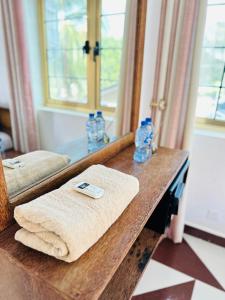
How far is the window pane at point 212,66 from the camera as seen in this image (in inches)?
50.9

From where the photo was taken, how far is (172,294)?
1.30 meters

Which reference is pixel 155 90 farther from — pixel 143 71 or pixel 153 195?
pixel 153 195

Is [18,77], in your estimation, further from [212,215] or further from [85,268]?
[212,215]

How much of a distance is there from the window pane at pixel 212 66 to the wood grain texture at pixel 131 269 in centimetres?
100

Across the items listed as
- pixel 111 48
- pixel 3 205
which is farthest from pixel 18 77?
pixel 111 48

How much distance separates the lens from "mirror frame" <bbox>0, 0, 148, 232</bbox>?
616 millimetres

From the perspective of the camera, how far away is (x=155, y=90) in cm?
138

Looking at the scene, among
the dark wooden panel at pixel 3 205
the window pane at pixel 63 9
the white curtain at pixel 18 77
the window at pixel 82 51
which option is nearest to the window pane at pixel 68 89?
the window at pixel 82 51

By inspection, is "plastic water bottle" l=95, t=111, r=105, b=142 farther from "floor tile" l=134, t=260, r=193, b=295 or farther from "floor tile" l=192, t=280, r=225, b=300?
"floor tile" l=192, t=280, r=225, b=300

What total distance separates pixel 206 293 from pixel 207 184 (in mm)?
674

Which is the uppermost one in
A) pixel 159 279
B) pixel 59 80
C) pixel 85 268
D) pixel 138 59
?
pixel 138 59

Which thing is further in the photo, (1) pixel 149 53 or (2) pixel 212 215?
(2) pixel 212 215

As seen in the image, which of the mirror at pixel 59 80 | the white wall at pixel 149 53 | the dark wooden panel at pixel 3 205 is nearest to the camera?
the dark wooden panel at pixel 3 205

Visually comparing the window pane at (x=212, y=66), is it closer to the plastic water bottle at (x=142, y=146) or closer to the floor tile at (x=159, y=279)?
the plastic water bottle at (x=142, y=146)
